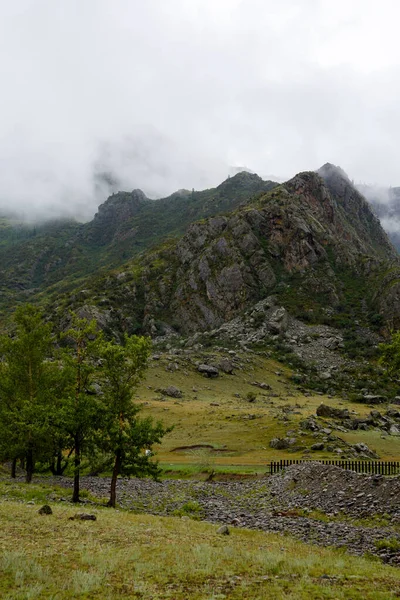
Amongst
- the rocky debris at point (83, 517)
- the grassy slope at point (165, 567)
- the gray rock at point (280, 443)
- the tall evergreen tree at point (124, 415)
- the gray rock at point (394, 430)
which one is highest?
the tall evergreen tree at point (124, 415)

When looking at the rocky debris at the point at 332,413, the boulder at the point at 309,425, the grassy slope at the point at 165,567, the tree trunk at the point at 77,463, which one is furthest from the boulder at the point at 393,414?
the grassy slope at the point at 165,567

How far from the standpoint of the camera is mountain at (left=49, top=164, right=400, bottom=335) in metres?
169

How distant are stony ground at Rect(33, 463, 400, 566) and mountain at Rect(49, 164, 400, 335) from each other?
126964mm

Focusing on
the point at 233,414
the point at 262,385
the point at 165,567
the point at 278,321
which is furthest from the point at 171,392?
the point at 165,567

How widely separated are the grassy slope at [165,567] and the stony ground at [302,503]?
3.77 m

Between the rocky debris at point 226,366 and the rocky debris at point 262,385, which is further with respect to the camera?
the rocky debris at point 226,366

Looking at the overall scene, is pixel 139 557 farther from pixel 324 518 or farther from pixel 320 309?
pixel 320 309

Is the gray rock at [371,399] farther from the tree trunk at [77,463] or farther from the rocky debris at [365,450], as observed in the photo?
the tree trunk at [77,463]

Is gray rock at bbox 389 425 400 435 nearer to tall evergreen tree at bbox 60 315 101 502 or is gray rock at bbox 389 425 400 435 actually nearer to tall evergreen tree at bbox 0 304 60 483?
tall evergreen tree at bbox 0 304 60 483

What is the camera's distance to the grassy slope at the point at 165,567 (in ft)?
35.5

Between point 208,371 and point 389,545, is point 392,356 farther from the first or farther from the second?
point 208,371

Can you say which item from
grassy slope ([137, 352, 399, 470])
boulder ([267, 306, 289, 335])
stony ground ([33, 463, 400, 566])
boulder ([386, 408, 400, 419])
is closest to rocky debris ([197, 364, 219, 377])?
grassy slope ([137, 352, 399, 470])

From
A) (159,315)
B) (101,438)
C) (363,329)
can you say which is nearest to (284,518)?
(101,438)

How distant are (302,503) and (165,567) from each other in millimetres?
20885
